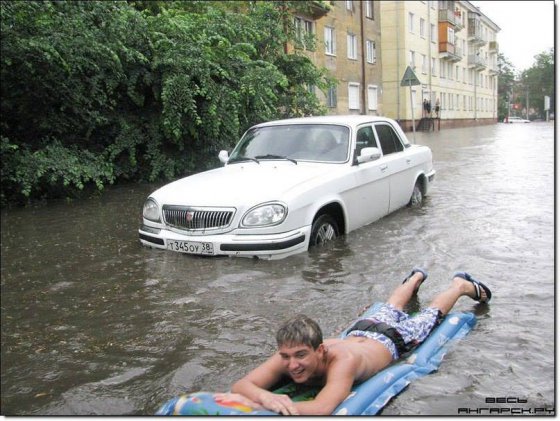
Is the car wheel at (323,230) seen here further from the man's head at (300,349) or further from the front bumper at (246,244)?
the man's head at (300,349)

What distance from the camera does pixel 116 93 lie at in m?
12.7

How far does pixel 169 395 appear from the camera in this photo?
3.30 m

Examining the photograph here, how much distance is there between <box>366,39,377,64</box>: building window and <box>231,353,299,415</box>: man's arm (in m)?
34.9

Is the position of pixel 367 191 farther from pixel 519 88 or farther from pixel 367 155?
pixel 519 88

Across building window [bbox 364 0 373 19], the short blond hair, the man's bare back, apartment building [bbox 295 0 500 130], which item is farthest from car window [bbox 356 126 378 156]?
building window [bbox 364 0 373 19]

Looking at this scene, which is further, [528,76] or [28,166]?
[528,76]

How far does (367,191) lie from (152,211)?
2631mm

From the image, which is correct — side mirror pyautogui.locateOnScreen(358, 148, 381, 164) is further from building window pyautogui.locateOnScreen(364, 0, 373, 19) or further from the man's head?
building window pyautogui.locateOnScreen(364, 0, 373, 19)

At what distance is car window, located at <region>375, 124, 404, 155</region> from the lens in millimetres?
8055

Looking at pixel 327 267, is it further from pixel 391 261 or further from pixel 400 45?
pixel 400 45

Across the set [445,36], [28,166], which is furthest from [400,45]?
[28,166]

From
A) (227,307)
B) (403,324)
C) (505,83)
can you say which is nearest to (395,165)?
(227,307)

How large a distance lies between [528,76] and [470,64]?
1770 inches

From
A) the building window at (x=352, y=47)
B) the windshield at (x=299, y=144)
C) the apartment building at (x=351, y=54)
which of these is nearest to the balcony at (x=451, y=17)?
the apartment building at (x=351, y=54)
